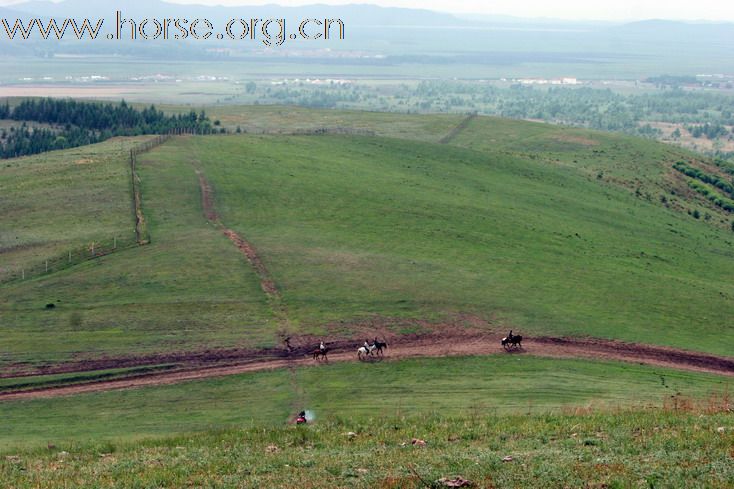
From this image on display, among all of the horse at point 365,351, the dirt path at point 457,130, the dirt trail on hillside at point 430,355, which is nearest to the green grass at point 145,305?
the dirt trail on hillside at point 430,355

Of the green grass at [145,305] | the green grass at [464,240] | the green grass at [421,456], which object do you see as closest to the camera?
the green grass at [421,456]

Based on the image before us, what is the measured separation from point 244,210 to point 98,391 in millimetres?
37245

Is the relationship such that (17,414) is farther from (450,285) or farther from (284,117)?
(284,117)

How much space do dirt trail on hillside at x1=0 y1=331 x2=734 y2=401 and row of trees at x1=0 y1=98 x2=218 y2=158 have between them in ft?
289

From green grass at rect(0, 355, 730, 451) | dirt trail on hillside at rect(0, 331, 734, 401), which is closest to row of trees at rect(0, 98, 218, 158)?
dirt trail on hillside at rect(0, 331, 734, 401)

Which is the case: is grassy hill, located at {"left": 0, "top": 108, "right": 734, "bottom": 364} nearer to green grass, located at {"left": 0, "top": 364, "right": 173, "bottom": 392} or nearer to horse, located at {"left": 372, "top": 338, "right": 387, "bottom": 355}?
green grass, located at {"left": 0, "top": 364, "right": 173, "bottom": 392}

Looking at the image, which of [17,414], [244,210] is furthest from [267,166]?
[17,414]

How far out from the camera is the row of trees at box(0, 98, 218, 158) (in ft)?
427

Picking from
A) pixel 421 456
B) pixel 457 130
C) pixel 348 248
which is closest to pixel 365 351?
pixel 421 456

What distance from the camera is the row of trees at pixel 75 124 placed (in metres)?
130

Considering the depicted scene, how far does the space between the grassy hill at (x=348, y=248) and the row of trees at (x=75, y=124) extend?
21.4 m

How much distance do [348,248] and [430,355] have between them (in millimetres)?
21713

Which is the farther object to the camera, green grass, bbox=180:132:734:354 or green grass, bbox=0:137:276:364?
green grass, bbox=180:132:734:354

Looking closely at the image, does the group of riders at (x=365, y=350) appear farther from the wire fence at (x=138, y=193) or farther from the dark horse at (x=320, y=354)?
the wire fence at (x=138, y=193)
